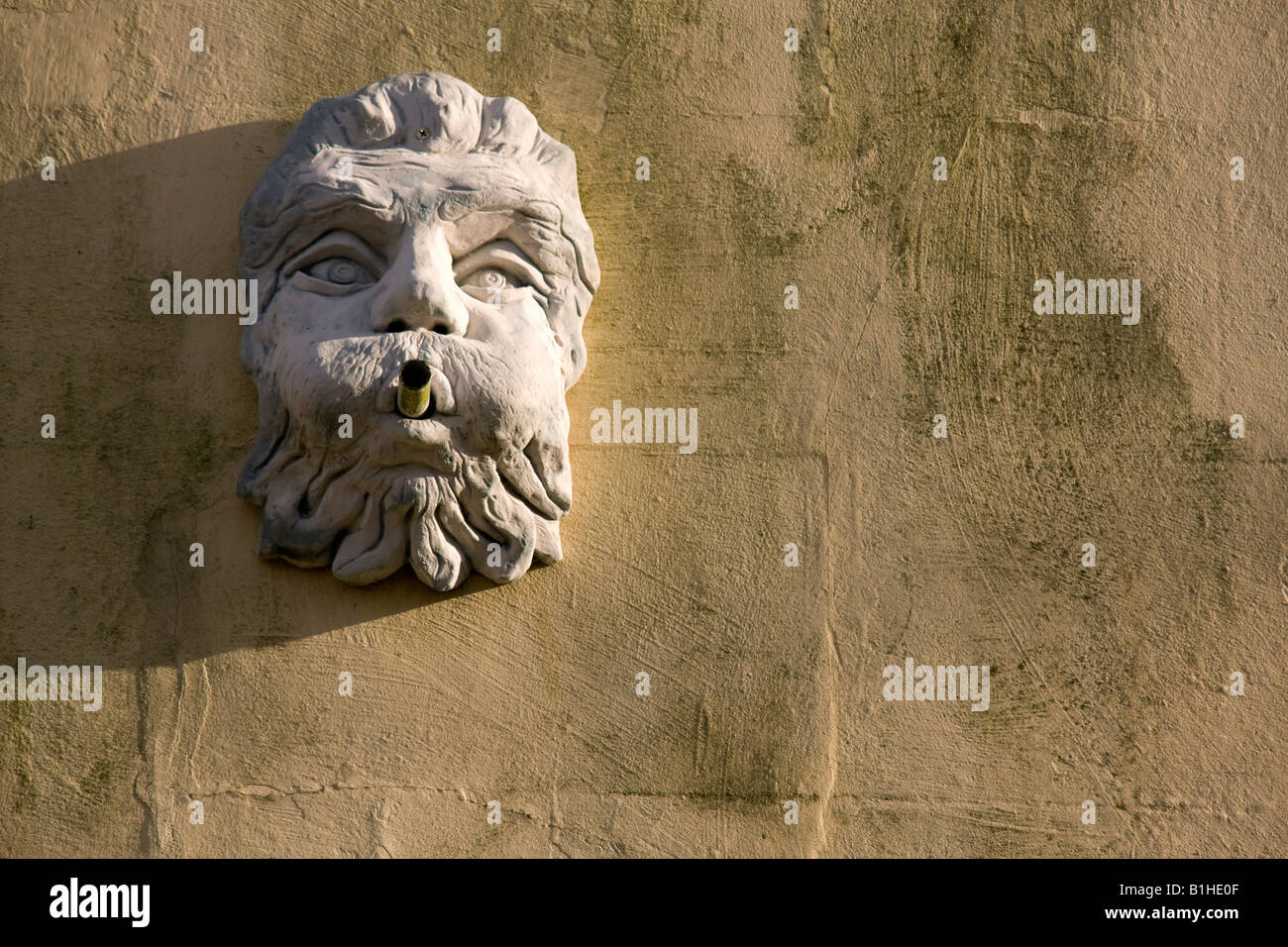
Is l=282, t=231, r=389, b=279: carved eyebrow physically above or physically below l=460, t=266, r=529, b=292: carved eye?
above

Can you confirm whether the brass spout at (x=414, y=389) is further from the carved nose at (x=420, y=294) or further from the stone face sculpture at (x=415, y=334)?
the carved nose at (x=420, y=294)

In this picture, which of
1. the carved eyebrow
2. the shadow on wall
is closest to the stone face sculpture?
the carved eyebrow

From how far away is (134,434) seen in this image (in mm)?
4059

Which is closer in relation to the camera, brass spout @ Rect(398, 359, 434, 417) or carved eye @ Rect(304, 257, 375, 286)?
brass spout @ Rect(398, 359, 434, 417)

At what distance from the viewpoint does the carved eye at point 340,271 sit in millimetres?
3975

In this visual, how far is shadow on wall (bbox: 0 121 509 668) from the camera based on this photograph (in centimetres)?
397

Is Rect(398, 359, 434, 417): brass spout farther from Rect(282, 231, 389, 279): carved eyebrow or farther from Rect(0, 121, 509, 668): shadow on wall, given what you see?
Rect(0, 121, 509, 668): shadow on wall

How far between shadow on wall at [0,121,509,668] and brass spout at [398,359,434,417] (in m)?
0.45

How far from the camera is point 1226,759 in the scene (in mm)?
4043

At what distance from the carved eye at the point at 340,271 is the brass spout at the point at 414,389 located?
32cm

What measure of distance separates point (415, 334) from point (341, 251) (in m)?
0.33

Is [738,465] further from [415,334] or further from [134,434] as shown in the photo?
[134,434]

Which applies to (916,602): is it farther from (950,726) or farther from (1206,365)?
(1206,365)

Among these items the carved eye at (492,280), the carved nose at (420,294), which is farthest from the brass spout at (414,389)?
the carved eye at (492,280)
